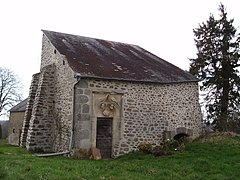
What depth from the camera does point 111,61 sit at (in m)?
15.4

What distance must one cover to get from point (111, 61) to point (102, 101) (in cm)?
295

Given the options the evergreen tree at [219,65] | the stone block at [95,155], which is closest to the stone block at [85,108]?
the stone block at [95,155]

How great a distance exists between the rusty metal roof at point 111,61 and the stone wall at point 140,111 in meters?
0.40

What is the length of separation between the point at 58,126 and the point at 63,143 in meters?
1.08

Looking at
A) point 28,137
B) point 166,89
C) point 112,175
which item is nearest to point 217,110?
point 166,89

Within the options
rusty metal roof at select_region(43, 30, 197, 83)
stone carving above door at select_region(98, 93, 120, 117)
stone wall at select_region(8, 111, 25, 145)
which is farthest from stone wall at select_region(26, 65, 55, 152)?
stone wall at select_region(8, 111, 25, 145)

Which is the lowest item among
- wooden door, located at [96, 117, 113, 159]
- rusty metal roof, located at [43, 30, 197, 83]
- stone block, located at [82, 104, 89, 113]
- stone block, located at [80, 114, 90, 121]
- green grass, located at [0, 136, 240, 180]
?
green grass, located at [0, 136, 240, 180]

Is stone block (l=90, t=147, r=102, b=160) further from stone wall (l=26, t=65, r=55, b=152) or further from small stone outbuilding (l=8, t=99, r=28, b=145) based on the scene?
small stone outbuilding (l=8, t=99, r=28, b=145)

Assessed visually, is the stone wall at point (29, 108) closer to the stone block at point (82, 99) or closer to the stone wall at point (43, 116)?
the stone wall at point (43, 116)

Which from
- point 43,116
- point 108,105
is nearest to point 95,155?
point 108,105

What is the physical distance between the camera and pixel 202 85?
22766 millimetres

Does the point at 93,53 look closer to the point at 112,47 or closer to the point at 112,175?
the point at 112,47

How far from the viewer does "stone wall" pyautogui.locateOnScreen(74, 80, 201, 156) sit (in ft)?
41.9

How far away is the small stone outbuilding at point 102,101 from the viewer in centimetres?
1293
